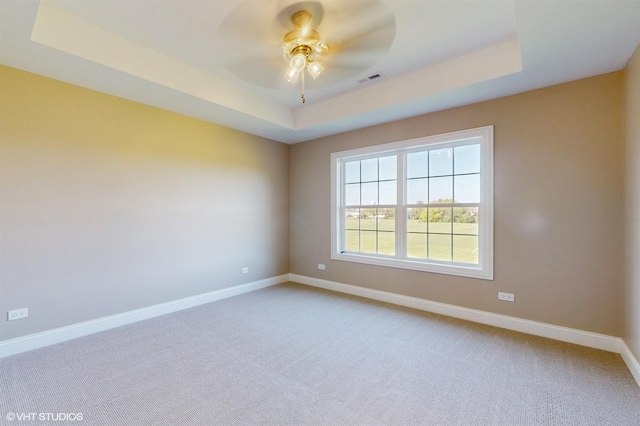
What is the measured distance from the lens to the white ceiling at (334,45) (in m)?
2.11

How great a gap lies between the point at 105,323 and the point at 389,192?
4.00 metres

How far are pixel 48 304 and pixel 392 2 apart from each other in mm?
4190

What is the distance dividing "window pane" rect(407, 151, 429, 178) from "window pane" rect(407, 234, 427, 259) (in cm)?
88

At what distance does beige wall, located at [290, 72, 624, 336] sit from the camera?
8.80 feet

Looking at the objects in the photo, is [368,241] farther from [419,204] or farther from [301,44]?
[301,44]

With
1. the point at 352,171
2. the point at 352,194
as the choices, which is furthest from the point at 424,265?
the point at 352,171

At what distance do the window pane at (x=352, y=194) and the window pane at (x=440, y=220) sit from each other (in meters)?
1.25

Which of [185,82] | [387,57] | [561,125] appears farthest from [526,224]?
[185,82]

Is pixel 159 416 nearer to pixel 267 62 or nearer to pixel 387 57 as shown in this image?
pixel 267 62

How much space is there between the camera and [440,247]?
150 inches

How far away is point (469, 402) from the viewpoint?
6.40ft

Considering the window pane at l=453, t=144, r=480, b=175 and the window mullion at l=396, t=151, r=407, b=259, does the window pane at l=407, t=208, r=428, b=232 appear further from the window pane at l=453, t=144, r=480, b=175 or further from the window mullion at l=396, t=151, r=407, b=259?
the window pane at l=453, t=144, r=480, b=175

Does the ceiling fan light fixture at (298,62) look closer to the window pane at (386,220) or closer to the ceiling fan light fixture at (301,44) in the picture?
the ceiling fan light fixture at (301,44)

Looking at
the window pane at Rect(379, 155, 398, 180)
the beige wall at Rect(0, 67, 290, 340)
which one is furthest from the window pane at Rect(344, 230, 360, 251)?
the beige wall at Rect(0, 67, 290, 340)
